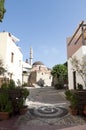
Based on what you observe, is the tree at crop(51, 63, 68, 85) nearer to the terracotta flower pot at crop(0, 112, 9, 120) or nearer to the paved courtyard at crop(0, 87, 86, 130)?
the paved courtyard at crop(0, 87, 86, 130)

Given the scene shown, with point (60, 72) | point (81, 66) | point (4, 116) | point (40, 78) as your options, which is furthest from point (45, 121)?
point (40, 78)

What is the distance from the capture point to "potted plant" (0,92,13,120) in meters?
8.01

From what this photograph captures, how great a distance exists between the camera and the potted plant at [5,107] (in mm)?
8008

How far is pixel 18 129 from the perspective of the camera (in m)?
6.67

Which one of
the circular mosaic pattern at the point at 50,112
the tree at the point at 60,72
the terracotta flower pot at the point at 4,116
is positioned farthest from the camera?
the tree at the point at 60,72

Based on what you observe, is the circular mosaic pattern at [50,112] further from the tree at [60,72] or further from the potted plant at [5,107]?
the tree at [60,72]

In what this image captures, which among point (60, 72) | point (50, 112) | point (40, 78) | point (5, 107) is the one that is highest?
point (60, 72)

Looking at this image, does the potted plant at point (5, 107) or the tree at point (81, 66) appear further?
the tree at point (81, 66)

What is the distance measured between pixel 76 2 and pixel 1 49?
1333 centimetres

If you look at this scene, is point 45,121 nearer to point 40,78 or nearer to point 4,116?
point 4,116

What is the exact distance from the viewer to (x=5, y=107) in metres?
8.16

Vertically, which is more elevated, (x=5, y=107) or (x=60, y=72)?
(x=60, y=72)

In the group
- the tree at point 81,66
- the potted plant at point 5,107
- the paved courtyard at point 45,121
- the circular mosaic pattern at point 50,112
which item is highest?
the tree at point 81,66

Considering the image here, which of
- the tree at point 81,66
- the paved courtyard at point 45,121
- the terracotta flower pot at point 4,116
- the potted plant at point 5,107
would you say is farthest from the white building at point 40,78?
the terracotta flower pot at point 4,116
